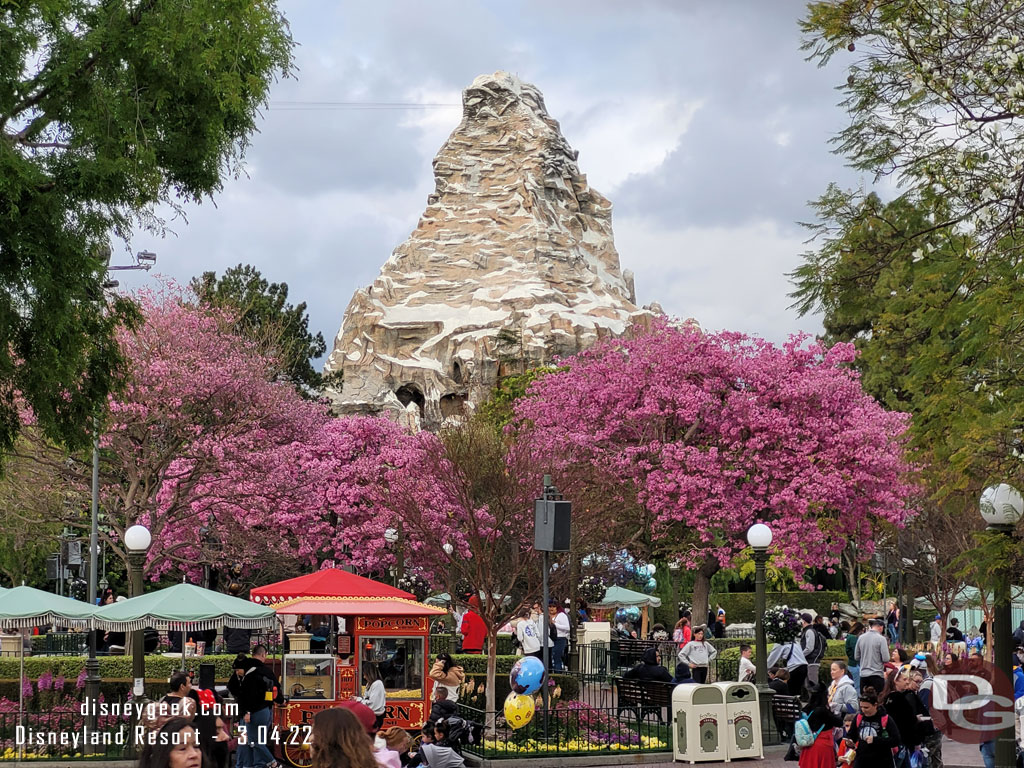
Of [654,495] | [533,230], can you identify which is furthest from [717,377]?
[533,230]

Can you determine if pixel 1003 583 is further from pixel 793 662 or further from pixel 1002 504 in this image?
pixel 793 662

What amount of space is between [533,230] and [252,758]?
78234mm

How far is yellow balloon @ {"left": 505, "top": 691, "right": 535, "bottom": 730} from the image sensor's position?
18641 mm

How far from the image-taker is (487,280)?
90.8 meters

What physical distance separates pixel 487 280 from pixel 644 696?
69953 mm

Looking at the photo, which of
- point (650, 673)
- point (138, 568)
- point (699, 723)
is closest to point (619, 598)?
point (650, 673)

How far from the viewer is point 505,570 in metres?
28.3

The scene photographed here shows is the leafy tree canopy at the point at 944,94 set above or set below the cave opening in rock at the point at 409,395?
below

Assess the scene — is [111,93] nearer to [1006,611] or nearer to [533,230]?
[1006,611]

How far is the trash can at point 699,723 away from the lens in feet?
58.7

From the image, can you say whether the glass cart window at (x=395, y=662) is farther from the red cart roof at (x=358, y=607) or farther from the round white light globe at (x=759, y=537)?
the round white light globe at (x=759, y=537)

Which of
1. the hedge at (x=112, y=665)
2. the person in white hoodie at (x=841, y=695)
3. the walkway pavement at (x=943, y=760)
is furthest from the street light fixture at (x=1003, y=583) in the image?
the hedge at (x=112, y=665)

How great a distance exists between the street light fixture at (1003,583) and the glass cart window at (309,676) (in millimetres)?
10041

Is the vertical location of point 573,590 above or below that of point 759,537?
below
